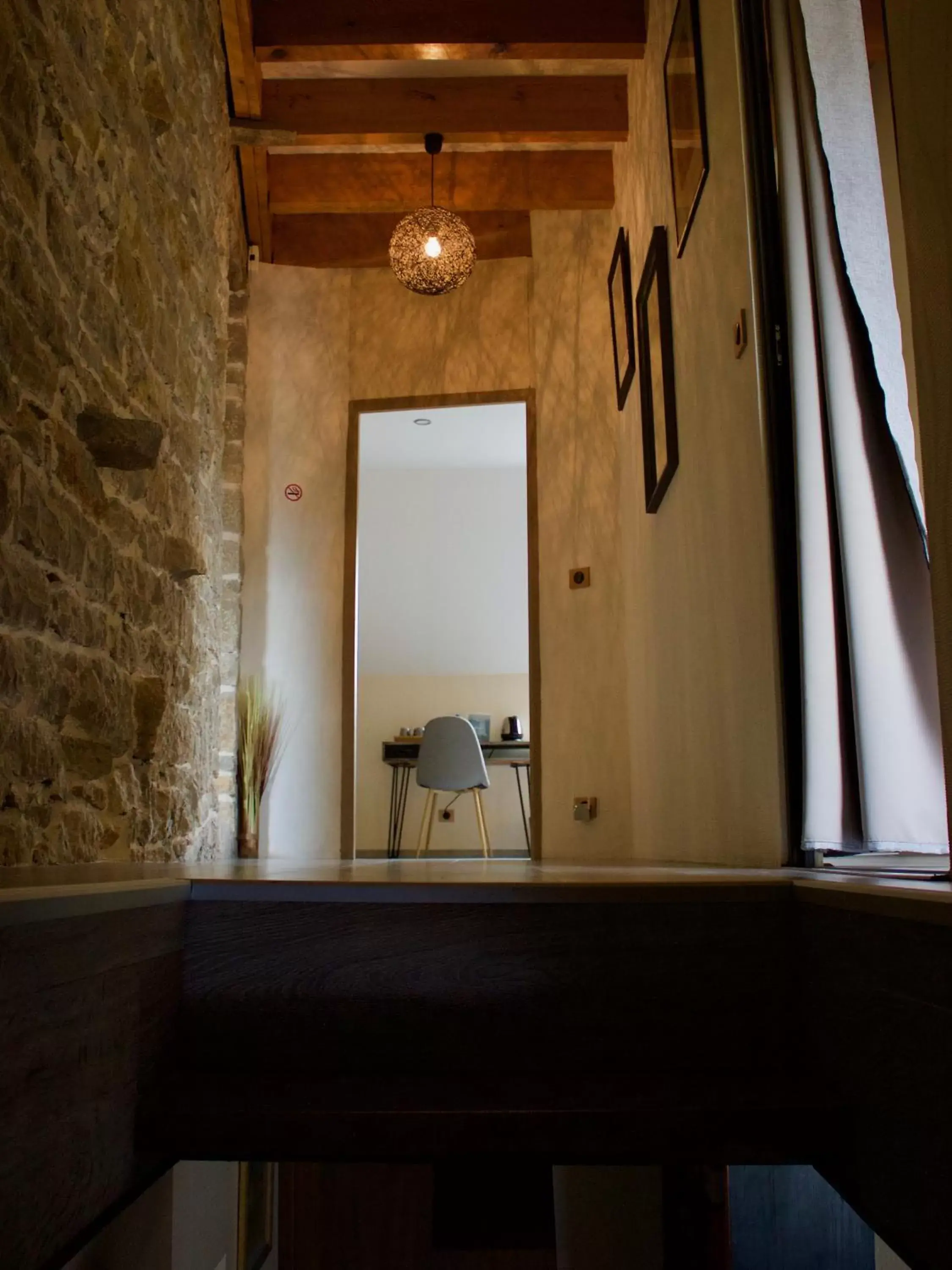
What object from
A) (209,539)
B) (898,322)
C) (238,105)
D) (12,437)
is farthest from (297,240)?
(898,322)

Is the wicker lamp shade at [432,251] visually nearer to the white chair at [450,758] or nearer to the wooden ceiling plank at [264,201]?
the wooden ceiling plank at [264,201]

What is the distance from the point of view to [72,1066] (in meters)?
0.93

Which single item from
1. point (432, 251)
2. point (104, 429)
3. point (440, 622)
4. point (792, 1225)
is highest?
point (432, 251)

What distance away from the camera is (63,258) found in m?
2.36

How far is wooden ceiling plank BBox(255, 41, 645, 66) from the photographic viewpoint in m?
4.38

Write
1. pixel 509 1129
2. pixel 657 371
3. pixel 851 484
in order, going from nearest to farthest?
pixel 509 1129, pixel 851 484, pixel 657 371

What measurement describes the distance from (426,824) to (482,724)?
1023 mm

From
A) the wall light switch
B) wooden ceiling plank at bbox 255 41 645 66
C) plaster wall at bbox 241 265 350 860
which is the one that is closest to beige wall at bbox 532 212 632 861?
the wall light switch

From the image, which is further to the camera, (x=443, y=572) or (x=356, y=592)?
(x=443, y=572)

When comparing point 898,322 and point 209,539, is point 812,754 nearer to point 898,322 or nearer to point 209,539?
point 898,322

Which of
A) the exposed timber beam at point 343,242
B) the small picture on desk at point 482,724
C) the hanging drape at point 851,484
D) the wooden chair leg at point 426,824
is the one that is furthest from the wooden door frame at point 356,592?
the small picture on desk at point 482,724

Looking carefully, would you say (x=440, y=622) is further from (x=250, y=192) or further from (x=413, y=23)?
(x=413, y=23)

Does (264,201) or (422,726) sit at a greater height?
(264,201)

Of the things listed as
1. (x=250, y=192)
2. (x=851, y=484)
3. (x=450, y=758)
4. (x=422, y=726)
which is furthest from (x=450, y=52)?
(x=422, y=726)
